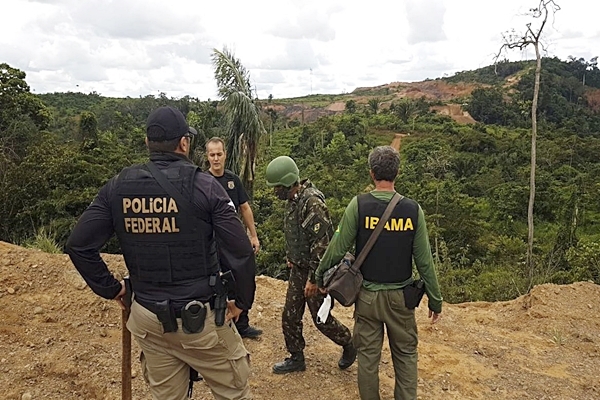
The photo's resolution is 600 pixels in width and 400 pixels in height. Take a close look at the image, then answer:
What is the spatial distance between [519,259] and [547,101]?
3713 centimetres

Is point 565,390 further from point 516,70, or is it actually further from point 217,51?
point 516,70

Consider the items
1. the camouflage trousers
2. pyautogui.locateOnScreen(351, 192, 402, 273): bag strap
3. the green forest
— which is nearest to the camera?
pyautogui.locateOnScreen(351, 192, 402, 273): bag strap

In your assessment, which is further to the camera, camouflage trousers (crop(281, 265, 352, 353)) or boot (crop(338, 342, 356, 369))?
boot (crop(338, 342, 356, 369))

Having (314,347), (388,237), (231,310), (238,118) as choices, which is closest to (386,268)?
(388,237)

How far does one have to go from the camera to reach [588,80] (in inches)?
2586

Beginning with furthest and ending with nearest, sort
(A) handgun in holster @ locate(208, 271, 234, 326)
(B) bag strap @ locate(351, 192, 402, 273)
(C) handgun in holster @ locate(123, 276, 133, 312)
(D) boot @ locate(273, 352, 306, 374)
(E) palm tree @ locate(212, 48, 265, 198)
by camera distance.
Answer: (E) palm tree @ locate(212, 48, 265, 198), (D) boot @ locate(273, 352, 306, 374), (B) bag strap @ locate(351, 192, 402, 273), (C) handgun in holster @ locate(123, 276, 133, 312), (A) handgun in holster @ locate(208, 271, 234, 326)

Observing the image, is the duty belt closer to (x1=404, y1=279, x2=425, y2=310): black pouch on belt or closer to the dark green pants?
the dark green pants

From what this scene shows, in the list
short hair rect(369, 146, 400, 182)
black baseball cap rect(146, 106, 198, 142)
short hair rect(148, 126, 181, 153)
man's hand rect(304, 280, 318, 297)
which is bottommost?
man's hand rect(304, 280, 318, 297)

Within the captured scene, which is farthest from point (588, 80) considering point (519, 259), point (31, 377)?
point (31, 377)

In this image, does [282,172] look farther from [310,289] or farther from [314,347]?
[314,347]

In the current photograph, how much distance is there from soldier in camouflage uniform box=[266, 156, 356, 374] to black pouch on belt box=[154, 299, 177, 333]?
1.24m

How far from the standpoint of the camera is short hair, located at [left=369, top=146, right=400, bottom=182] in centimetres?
265

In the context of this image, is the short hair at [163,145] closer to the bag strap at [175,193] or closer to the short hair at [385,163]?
the bag strap at [175,193]

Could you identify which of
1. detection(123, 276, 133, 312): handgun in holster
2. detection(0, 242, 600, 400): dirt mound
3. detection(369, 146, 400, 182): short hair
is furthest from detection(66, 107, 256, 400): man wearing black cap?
detection(0, 242, 600, 400): dirt mound
